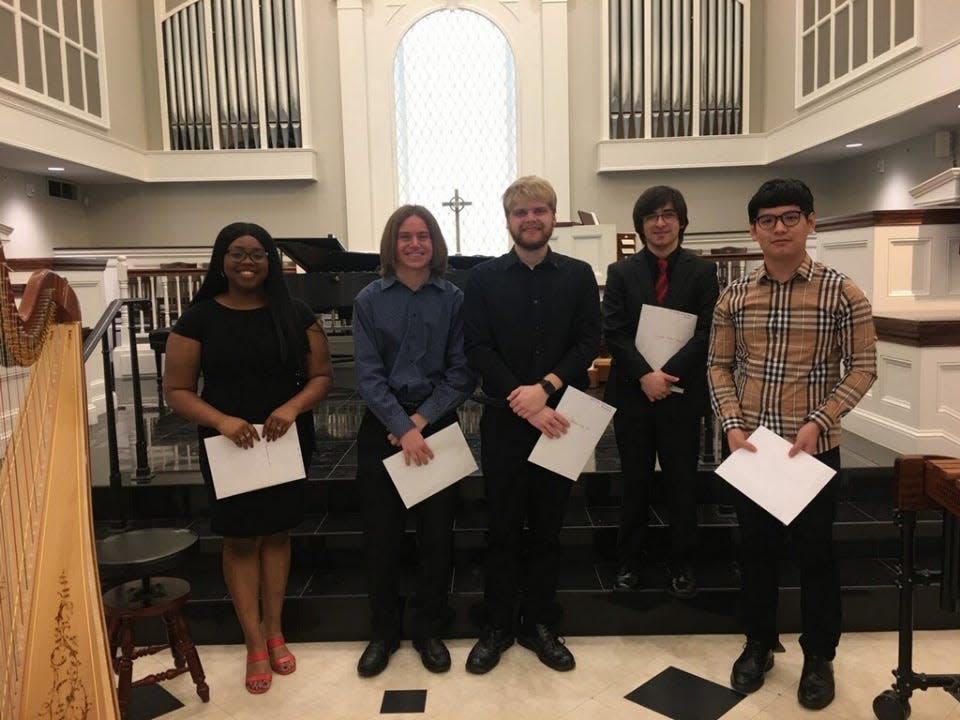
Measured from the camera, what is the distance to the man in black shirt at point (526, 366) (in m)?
2.24

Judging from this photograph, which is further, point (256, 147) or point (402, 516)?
point (256, 147)

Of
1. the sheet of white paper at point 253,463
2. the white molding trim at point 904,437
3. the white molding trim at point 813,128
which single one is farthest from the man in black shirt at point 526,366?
the white molding trim at point 813,128

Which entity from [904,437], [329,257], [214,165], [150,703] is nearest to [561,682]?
[150,703]

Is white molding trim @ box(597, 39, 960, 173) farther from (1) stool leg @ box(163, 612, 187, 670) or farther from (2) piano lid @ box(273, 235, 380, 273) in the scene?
(1) stool leg @ box(163, 612, 187, 670)

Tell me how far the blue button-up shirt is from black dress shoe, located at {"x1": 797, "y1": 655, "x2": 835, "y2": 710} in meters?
1.35

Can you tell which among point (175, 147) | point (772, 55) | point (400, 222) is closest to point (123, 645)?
point (400, 222)

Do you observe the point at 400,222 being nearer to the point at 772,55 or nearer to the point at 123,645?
the point at 123,645

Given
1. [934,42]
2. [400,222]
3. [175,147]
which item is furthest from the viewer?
[175,147]

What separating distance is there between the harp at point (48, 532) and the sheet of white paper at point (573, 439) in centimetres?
126

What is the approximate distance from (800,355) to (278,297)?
1.57 m

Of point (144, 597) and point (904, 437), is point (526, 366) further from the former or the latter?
point (904, 437)

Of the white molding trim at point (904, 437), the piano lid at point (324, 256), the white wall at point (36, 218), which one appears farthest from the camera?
the white wall at point (36, 218)

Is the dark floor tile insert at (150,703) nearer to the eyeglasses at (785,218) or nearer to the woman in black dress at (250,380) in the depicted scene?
the woman in black dress at (250,380)

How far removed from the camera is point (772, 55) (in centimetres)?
931
